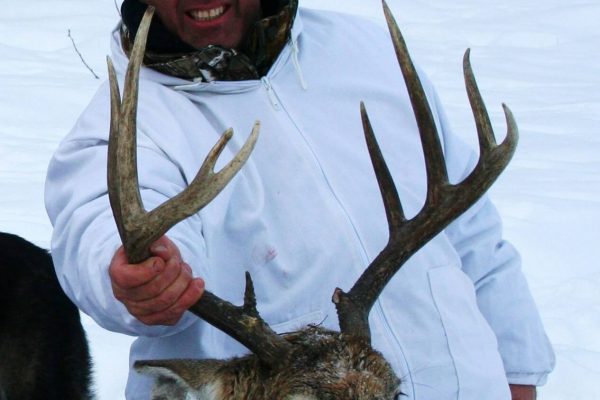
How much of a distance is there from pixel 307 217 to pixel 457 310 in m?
0.58

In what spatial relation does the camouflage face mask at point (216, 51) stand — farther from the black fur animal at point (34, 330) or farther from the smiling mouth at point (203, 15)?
the black fur animal at point (34, 330)

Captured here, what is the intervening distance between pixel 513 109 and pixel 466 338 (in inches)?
272

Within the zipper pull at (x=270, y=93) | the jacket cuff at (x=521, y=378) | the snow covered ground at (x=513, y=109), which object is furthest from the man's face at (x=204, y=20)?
the snow covered ground at (x=513, y=109)

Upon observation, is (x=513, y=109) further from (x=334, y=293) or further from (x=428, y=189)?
(x=334, y=293)

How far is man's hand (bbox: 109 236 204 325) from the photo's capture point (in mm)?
2889

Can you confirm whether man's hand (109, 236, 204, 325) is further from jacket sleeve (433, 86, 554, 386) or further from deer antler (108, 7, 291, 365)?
jacket sleeve (433, 86, 554, 386)

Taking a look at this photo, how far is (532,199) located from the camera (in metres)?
8.17

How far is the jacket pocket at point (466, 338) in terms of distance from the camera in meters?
3.88

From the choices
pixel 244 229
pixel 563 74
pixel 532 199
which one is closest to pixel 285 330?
pixel 244 229

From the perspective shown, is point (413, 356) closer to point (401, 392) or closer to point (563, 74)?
point (401, 392)

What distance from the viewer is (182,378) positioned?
3332 millimetres

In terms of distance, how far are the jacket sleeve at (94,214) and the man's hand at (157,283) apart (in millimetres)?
174

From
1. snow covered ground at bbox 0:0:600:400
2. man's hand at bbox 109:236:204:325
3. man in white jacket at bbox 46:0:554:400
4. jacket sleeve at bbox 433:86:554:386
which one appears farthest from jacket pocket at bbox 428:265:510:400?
snow covered ground at bbox 0:0:600:400

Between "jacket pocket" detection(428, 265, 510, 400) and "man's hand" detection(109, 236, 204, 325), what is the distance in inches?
44.2
